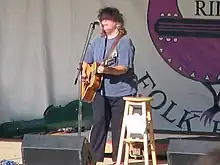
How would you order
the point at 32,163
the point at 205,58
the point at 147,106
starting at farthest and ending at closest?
the point at 205,58
the point at 147,106
the point at 32,163

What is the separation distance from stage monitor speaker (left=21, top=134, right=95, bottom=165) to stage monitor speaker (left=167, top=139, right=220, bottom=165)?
58 cm

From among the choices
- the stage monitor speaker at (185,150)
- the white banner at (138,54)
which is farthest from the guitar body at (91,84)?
the white banner at (138,54)

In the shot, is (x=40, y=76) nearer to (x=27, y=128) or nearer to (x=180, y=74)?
(x=27, y=128)

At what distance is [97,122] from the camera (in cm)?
460

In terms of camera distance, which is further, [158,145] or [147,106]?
[158,145]

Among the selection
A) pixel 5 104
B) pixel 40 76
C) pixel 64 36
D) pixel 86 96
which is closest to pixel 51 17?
pixel 64 36

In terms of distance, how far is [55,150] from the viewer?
3863 mm

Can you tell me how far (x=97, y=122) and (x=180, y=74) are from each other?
1.54 metres

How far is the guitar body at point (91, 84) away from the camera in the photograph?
4309 mm

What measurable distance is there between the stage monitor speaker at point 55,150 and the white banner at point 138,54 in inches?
82.7

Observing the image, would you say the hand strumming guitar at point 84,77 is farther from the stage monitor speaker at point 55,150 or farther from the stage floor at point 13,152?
the stage floor at point 13,152

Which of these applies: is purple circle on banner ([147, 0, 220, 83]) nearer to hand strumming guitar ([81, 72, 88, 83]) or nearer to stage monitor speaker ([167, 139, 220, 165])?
hand strumming guitar ([81, 72, 88, 83])

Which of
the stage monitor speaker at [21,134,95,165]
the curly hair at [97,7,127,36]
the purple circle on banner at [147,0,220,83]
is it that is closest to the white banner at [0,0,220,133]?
the purple circle on banner at [147,0,220,83]

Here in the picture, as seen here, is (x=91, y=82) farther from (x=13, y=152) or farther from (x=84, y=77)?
(x=13, y=152)
